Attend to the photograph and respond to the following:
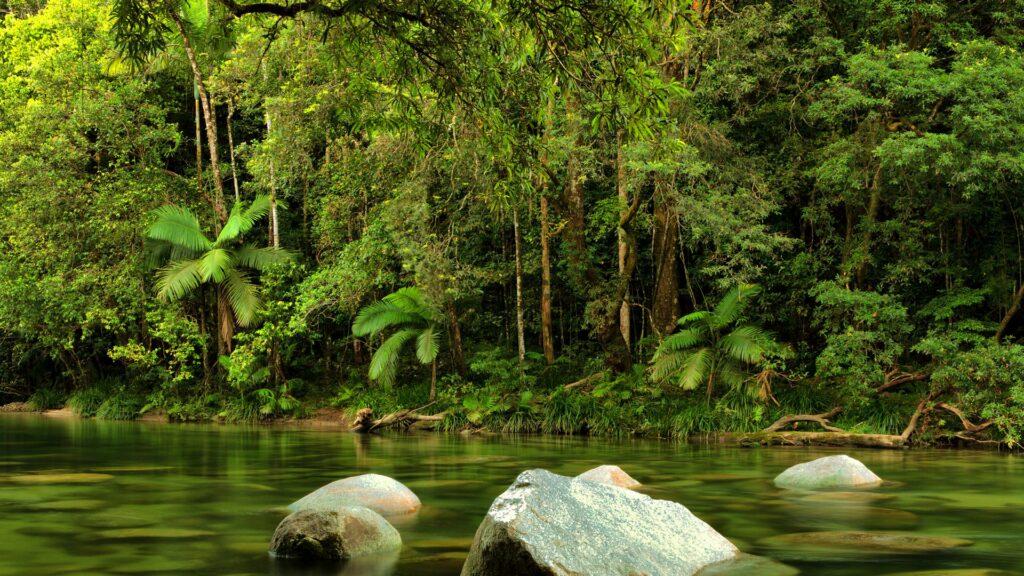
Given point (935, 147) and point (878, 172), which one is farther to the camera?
point (878, 172)

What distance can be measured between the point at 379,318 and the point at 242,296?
3.79m

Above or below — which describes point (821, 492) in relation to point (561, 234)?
below

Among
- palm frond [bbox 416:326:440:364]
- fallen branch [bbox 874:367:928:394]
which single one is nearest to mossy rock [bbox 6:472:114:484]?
palm frond [bbox 416:326:440:364]

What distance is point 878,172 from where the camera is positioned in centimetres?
1470

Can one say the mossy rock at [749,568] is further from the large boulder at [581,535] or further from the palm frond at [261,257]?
the palm frond at [261,257]

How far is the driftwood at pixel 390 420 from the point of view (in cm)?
1783

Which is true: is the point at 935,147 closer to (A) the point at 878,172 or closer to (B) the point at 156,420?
(A) the point at 878,172

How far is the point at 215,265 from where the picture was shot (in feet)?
67.9

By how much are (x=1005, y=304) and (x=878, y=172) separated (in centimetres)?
317

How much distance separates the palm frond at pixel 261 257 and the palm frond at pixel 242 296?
1.07 ft

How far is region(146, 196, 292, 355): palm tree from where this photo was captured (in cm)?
2075

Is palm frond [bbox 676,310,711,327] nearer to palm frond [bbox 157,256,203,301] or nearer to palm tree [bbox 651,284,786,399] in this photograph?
palm tree [bbox 651,284,786,399]

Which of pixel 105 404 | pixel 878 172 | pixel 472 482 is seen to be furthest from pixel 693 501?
pixel 105 404

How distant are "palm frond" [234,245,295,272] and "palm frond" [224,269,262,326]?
326 millimetres
